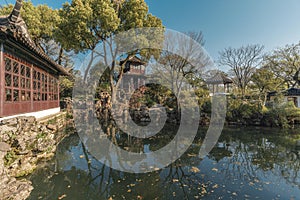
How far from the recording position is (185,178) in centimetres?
414

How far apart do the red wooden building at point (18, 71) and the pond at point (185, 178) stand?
2.43 meters

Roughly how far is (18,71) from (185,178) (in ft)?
22.7

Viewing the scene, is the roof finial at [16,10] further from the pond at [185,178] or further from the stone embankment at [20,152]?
the pond at [185,178]

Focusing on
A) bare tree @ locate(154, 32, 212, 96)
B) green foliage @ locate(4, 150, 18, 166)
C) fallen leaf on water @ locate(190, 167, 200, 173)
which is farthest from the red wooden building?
bare tree @ locate(154, 32, 212, 96)

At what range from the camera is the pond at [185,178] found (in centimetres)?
340

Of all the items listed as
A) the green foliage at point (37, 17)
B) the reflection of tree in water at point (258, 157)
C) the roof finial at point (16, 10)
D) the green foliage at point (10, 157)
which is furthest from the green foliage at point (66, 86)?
the reflection of tree in water at point (258, 157)

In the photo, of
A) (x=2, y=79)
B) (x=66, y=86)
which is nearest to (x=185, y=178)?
(x=2, y=79)

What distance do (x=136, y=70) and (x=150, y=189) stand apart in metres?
21.4

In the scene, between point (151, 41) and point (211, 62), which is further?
point (211, 62)

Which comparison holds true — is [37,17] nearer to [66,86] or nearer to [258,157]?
[66,86]

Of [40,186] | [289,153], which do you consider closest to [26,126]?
[40,186]

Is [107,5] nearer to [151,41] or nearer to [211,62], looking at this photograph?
[151,41]

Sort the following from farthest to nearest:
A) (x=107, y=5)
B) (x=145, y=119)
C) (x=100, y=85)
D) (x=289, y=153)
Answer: (x=100, y=85) → (x=145, y=119) → (x=107, y=5) → (x=289, y=153)

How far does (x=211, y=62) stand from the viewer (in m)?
17.0
